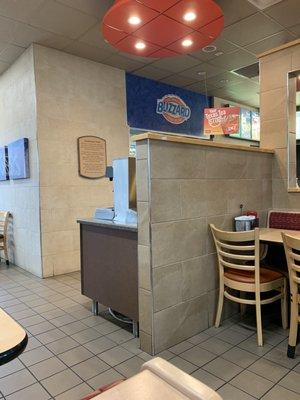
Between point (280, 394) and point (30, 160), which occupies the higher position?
point (30, 160)

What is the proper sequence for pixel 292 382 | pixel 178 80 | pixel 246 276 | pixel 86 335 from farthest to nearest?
pixel 178 80
pixel 86 335
pixel 246 276
pixel 292 382

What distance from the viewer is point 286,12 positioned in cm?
378

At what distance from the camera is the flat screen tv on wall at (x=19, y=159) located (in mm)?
4691

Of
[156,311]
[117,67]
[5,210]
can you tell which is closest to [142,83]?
[117,67]

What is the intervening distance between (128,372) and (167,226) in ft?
3.53

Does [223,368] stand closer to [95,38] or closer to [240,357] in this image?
[240,357]

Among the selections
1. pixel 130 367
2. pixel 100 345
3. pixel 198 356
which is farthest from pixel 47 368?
pixel 198 356

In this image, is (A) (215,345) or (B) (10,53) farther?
(B) (10,53)

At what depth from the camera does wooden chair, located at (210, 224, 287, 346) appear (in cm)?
242

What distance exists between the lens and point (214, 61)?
5270 mm

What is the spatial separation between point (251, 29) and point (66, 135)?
306 centimetres

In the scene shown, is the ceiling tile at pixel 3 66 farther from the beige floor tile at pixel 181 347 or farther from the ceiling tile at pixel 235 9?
the beige floor tile at pixel 181 347

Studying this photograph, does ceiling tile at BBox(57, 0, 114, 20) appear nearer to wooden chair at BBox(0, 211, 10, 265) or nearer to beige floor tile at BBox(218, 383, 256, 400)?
wooden chair at BBox(0, 211, 10, 265)

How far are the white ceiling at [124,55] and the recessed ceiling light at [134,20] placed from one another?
0.89 metres
